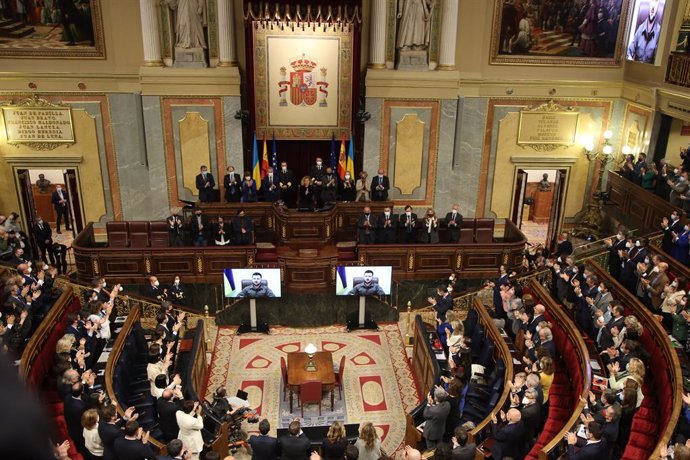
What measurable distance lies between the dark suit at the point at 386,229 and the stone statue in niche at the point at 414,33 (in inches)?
158

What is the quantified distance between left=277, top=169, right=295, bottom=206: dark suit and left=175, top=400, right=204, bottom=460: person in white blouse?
7.90m

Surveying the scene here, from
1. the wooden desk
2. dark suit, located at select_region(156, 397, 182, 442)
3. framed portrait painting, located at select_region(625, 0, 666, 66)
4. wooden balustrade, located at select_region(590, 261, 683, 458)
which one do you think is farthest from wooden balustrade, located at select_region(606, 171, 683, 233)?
dark suit, located at select_region(156, 397, 182, 442)

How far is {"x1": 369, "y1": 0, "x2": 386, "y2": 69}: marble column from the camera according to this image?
1462 cm

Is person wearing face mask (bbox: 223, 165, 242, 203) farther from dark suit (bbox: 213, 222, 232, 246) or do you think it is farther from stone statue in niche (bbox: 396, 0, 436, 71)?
stone statue in niche (bbox: 396, 0, 436, 71)

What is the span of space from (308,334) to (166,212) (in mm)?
5245

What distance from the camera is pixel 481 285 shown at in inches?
519

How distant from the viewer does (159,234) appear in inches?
520

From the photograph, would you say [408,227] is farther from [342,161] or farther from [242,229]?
[242,229]

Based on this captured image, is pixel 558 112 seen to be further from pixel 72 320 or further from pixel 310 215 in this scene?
pixel 72 320

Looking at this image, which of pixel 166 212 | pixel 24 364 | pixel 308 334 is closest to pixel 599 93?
pixel 308 334

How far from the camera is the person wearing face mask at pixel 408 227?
13148mm

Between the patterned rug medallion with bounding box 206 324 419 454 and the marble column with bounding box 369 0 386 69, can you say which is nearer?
the patterned rug medallion with bounding box 206 324 419 454

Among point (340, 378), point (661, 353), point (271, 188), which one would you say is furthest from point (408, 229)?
point (661, 353)

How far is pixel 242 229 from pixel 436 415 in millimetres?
6425
